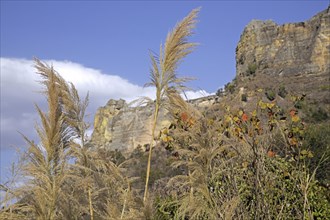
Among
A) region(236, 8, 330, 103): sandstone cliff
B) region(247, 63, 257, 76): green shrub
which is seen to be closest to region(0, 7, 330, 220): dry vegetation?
region(236, 8, 330, 103): sandstone cliff

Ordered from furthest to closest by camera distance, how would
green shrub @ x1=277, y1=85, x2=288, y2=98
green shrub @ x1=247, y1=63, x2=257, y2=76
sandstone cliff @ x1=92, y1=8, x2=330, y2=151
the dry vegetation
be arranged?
green shrub @ x1=247, y1=63, x2=257, y2=76
sandstone cliff @ x1=92, y1=8, x2=330, y2=151
green shrub @ x1=277, y1=85, x2=288, y2=98
the dry vegetation

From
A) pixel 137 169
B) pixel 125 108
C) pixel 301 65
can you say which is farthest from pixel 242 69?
pixel 125 108

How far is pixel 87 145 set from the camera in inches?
194

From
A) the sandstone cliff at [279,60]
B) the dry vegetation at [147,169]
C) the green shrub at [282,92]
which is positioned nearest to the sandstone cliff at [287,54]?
the sandstone cliff at [279,60]

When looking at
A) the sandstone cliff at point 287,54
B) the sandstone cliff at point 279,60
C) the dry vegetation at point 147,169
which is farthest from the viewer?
the sandstone cliff at point 287,54

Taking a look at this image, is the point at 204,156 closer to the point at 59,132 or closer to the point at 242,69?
the point at 59,132

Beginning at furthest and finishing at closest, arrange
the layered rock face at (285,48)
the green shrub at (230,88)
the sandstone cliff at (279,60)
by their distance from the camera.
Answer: the layered rock face at (285,48), the sandstone cliff at (279,60), the green shrub at (230,88)

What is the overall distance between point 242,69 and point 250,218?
2161 inches

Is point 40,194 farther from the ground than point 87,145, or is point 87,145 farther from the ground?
point 87,145

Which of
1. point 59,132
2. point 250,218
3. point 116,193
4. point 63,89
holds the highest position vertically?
point 63,89

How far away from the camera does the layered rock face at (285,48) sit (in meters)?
49.5

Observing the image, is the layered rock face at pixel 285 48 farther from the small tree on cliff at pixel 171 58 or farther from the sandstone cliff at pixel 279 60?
the small tree on cliff at pixel 171 58

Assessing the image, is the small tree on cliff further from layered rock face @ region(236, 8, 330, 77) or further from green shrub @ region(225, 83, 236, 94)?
layered rock face @ region(236, 8, 330, 77)

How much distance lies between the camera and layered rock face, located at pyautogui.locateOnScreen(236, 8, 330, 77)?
162 ft
